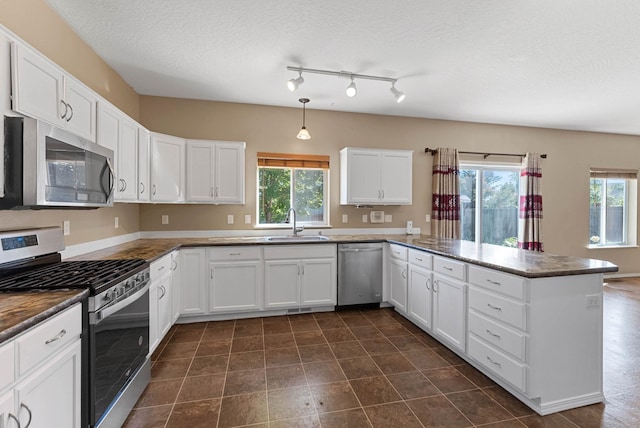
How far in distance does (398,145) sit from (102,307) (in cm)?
403

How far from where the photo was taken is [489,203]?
4.93 m

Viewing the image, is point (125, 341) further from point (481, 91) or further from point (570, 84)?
point (570, 84)

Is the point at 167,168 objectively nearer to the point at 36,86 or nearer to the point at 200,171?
the point at 200,171

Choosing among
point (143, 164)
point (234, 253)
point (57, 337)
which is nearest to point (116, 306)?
point (57, 337)

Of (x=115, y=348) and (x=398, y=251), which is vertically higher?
(x=398, y=251)

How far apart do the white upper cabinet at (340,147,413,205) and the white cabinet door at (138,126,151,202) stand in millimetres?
2335

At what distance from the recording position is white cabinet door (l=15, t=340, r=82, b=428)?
3.54ft

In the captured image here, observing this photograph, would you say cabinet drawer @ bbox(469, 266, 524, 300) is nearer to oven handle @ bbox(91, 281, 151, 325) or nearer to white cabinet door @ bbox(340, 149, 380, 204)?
white cabinet door @ bbox(340, 149, 380, 204)

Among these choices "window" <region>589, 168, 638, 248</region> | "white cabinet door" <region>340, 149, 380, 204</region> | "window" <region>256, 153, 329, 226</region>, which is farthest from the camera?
"window" <region>589, 168, 638, 248</region>

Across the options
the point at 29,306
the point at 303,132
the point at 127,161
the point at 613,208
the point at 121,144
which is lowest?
the point at 29,306

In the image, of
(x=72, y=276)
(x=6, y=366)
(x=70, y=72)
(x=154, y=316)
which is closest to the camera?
(x=6, y=366)

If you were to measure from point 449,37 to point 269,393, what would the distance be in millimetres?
3027

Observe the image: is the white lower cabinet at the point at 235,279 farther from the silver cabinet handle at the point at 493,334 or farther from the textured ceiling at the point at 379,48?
the silver cabinet handle at the point at 493,334

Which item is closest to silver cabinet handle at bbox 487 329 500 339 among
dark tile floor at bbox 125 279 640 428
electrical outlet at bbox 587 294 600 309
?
dark tile floor at bbox 125 279 640 428
